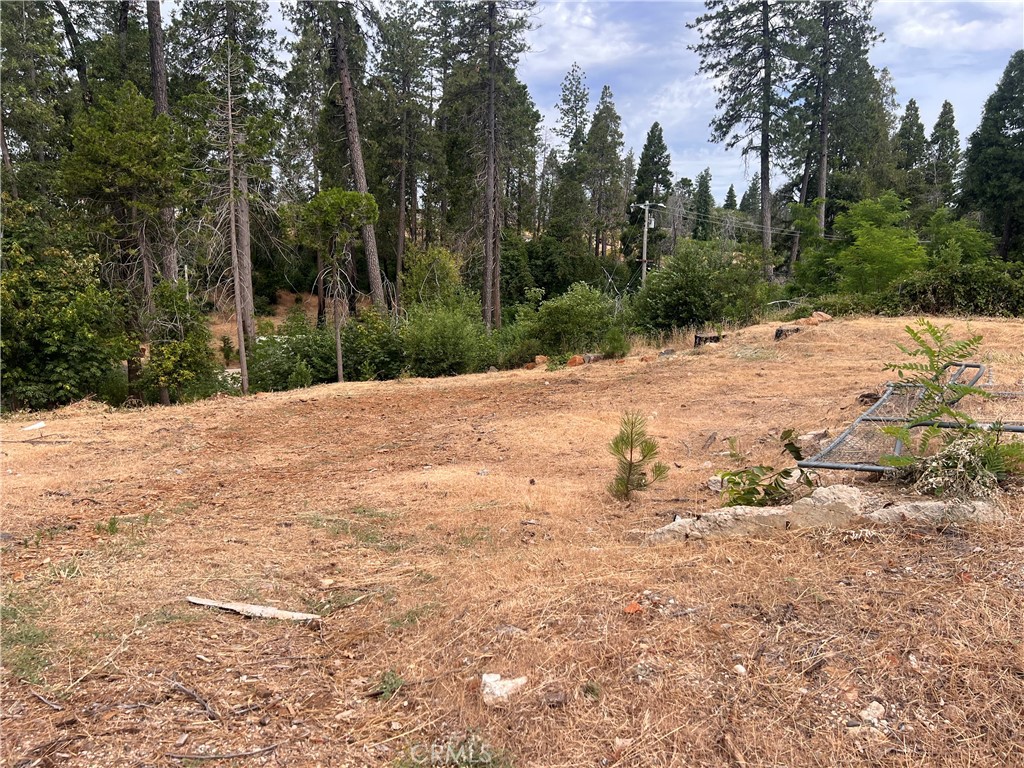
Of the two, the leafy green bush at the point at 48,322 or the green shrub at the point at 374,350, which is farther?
the green shrub at the point at 374,350

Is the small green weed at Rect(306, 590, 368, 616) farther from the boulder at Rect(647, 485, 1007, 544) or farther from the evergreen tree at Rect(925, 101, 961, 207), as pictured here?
the evergreen tree at Rect(925, 101, 961, 207)

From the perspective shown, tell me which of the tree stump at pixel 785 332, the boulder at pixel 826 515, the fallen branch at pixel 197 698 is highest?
the tree stump at pixel 785 332

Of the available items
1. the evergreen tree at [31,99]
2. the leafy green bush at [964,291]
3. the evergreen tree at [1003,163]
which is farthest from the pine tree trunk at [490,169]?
the evergreen tree at [1003,163]

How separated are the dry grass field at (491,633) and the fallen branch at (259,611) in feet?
0.20

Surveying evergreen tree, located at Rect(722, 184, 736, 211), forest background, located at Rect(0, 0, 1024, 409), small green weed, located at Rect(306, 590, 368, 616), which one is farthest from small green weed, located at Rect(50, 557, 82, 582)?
evergreen tree, located at Rect(722, 184, 736, 211)

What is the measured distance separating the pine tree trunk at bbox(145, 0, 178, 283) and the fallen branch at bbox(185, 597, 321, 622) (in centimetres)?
1238

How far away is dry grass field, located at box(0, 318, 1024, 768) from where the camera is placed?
77.5 inches

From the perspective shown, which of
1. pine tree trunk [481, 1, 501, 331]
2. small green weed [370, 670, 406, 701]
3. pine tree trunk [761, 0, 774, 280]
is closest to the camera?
small green weed [370, 670, 406, 701]

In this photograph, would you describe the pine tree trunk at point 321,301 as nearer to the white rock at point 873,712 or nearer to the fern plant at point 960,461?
the fern plant at point 960,461

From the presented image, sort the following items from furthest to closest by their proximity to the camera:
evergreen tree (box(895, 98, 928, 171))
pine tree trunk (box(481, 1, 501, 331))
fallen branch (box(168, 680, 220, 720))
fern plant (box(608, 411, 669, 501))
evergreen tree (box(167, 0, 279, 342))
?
1. evergreen tree (box(895, 98, 928, 171))
2. pine tree trunk (box(481, 1, 501, 331))
3. evergreen tree (box(167, 0, 279, 342))
4. fern plant (box(608, 411, 669, 501))
5. fallen branch (box(168, 680, 220, 720))

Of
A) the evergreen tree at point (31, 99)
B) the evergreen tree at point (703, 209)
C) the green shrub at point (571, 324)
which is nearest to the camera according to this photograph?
the green shrub at point (571, 324)

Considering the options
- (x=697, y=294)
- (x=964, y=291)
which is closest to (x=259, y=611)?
(x=697, y=294)

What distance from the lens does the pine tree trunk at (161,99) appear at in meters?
Answer: 13.6

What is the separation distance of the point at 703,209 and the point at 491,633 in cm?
5405
